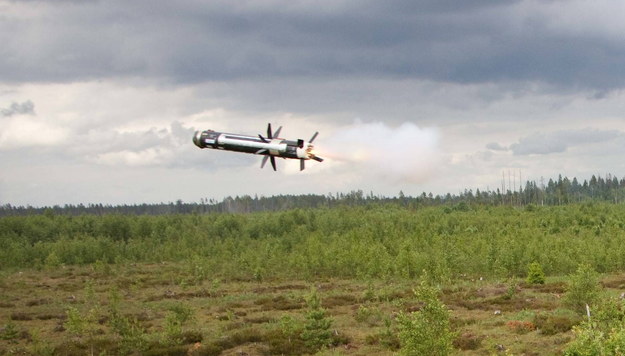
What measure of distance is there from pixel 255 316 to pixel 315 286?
44.5 feet

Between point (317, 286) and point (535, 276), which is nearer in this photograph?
point (535, 276)

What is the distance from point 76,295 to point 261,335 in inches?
900

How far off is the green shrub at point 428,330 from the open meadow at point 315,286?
0.04 metres

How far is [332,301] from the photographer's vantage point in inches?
1575

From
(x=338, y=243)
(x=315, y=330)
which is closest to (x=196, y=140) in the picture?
(x=315, y=330)

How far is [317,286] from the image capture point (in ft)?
162

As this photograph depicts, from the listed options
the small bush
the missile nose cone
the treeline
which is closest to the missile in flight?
the missile nose cone

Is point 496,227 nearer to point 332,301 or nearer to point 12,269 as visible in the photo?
point 332,301

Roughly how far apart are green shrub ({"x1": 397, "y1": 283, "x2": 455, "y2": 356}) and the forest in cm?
4

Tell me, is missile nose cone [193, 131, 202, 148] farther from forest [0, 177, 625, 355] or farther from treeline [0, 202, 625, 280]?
treeline [0, 202, 625, 280]

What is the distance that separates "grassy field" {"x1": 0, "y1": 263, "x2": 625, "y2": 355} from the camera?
2762 centimetres

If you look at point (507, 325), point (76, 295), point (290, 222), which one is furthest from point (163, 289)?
point (290, 222)

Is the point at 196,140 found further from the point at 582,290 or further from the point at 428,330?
the point at 582,290

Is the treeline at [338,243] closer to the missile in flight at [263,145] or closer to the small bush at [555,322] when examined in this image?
the small bush at [555,322]
